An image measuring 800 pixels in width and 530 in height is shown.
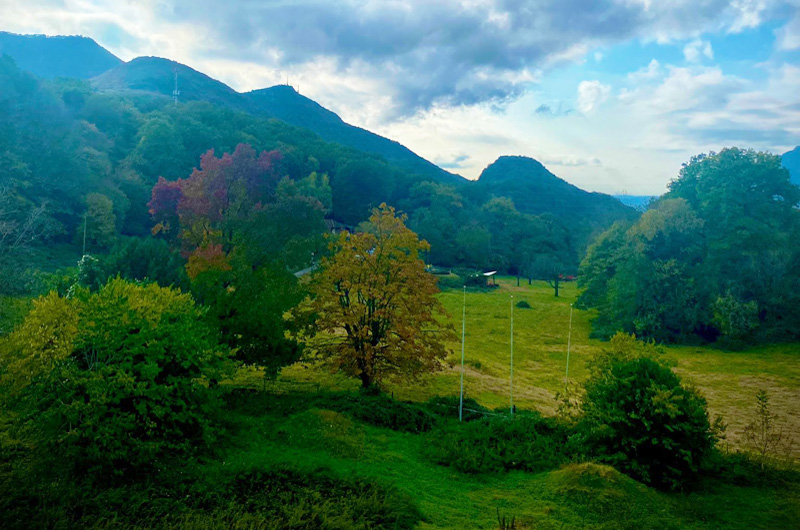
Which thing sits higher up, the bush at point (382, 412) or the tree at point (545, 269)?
the tree at point (545, 269)

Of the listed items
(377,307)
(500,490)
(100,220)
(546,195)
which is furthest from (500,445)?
(546,195)

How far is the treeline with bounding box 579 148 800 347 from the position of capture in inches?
1590

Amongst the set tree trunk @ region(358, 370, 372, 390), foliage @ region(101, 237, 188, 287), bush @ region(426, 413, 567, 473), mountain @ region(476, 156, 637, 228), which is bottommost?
bush @ region(426, 413, 567, 473)

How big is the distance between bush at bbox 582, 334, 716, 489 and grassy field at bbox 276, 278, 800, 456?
4.22ft

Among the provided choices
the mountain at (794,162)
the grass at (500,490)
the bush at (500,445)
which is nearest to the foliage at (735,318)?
the bush at (500,445)

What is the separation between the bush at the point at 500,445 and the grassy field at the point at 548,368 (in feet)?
11.9

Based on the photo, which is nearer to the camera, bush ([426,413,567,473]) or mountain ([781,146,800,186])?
bush ([426,413,567,473])

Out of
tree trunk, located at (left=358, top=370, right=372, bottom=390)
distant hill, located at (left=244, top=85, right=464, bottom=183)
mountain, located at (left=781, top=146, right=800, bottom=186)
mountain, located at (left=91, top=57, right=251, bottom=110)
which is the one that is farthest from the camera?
distant hill, located at (left=244, top=85, right=464, bottom=183)

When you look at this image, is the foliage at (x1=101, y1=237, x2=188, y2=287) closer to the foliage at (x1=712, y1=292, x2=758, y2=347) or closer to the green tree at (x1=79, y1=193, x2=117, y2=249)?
the green tree at (x1=79, y1=193, x2=117, y2=249)

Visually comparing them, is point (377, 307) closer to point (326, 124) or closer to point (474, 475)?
point (474, 475)

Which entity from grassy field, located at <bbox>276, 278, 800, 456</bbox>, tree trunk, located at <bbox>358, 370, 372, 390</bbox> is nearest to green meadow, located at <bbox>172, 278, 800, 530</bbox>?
grassy field, located at <bbox>276, 278, 800, 456</bbox>

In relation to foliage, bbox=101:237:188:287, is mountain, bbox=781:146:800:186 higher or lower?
higher

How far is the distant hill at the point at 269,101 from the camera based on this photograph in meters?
128

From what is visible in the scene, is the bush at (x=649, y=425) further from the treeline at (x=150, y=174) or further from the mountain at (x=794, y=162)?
the mountain at (x=794, y=162)
